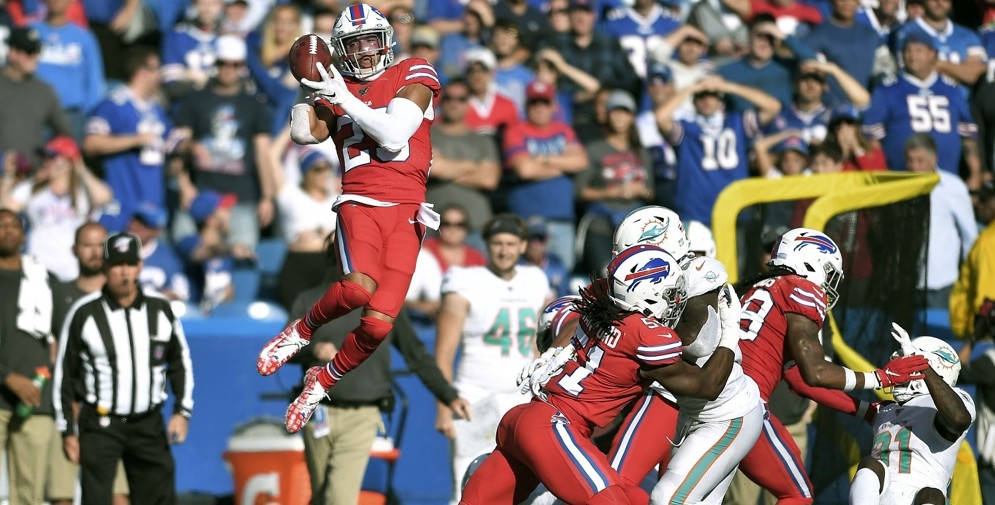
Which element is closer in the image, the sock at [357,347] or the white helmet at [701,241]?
the sock at [357,347]

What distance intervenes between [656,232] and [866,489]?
1746 mm

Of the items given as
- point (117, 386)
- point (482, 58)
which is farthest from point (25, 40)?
point (117, 386)

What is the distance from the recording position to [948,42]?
46.2 feet

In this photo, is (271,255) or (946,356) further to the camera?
(271,255)

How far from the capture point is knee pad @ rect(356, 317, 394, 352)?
730 cm

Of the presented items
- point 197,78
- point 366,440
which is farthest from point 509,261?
point 197,78

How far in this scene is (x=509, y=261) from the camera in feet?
31.9

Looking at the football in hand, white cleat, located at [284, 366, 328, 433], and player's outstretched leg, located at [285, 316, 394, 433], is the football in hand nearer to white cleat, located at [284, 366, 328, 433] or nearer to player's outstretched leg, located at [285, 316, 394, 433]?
player's outstretched leg, located at [285, 316, 394, 433]

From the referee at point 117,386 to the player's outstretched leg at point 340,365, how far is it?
2053mm

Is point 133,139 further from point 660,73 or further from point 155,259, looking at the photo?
point 660,73

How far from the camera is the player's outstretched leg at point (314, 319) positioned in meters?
7.25

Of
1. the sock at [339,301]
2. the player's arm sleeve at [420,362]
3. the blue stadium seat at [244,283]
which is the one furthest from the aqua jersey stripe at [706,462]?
the blue stadium seat at [244,283]

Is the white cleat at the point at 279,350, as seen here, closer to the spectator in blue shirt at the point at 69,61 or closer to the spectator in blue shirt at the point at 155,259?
the spectator in blue shirt at the point at 155,259

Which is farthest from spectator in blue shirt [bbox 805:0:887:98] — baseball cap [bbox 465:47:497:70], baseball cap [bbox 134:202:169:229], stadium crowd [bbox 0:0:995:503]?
baseball cap [bbox 134:202:169:229]
